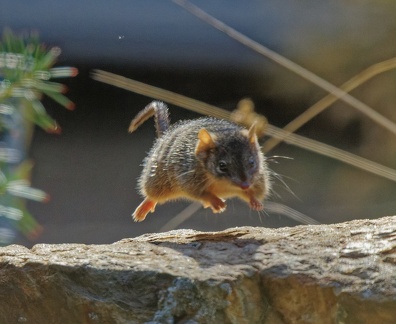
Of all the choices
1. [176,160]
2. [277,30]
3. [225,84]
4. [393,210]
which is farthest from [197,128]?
[393,210]

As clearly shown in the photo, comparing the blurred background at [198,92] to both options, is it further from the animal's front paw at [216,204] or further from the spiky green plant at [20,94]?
the spiky green plant at [20,94]

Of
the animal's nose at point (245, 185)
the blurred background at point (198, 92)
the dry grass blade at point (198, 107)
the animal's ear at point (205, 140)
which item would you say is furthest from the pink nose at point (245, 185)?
the blurred background at point (198, 92)

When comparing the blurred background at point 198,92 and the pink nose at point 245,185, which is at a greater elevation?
the blurred background at point 198,92

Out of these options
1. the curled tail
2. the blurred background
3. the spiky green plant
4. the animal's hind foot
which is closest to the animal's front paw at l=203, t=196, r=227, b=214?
the animal's hind foot

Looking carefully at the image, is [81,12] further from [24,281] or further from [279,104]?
[24,281]

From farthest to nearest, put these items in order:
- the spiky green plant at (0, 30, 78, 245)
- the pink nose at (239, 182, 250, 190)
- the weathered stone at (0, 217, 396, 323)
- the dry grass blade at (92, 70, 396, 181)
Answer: the dry grass blade at (92, 70, 396, 181) → the pink nose at (239, 182, 250, 190) → the weathered stone at (0, 217, 396, 323) → the spiky green plant at (0, 30, 78, 245)

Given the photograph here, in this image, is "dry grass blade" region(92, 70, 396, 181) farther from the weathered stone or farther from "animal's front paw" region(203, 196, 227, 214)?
the weathered stone

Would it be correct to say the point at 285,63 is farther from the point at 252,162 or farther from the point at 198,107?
the point at 198,107
